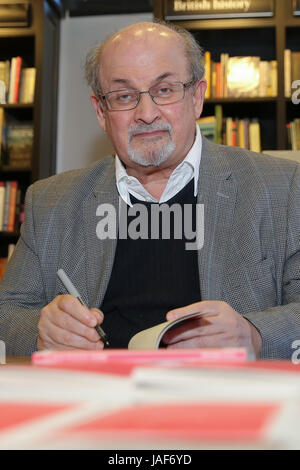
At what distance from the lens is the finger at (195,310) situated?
0.89 meters

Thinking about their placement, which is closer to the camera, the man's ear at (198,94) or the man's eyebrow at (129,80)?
the man's eyebrow at (129,80)

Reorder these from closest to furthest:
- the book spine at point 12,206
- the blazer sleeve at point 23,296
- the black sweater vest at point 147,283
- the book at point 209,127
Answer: the blazer sleeve at point 23,296 < the black sweater vest at point 147,283 < the book at point 209,127 < the book spine at point 12,206

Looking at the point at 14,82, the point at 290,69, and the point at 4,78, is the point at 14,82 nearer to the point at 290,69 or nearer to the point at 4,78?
the point at 4,78

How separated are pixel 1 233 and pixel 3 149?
1.71 ft

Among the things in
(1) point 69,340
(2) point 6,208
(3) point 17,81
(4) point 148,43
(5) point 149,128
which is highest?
(3) point 17,81

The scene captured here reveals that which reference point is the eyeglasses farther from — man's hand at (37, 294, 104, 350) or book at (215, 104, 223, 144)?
book at (215, 104, 223, 144)

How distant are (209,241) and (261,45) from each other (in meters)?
2.60

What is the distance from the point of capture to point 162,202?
1.57 m

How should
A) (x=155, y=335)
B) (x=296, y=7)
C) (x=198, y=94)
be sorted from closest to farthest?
Answer: (x=155, y=335) → (x=198, y=94) → (x=296, y=7)

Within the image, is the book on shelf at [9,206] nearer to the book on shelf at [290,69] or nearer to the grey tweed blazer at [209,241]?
the book on shelf at [290,69]

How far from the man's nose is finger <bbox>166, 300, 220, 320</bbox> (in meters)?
0.69

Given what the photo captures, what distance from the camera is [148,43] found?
1532 millimetres

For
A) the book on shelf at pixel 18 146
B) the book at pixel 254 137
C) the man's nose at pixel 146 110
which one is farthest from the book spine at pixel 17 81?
the man's nose at pixel 146 110

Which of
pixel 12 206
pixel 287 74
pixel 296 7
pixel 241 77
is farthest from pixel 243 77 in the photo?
pixel 12 206
